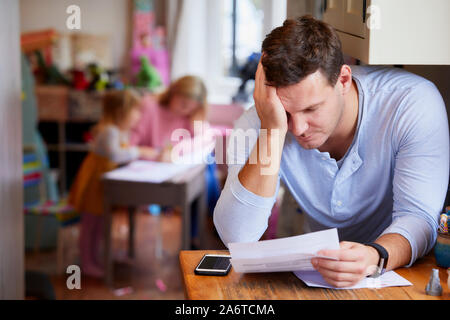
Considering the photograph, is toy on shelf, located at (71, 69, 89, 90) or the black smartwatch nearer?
the black smartwatch

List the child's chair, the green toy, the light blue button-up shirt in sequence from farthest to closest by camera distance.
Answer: the green toy, the child's chair, the light blue button-up shirt

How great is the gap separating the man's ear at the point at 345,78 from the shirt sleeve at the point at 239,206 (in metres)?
0.23

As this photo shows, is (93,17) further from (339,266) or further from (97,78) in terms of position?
(339,266)

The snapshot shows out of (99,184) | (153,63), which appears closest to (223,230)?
(99,184)

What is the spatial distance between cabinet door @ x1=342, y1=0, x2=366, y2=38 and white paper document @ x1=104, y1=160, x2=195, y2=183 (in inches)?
61.5

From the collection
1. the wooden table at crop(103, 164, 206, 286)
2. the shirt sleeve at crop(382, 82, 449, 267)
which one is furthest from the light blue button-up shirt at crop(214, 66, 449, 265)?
the wooden table at crop(103, 164, 206, 286)

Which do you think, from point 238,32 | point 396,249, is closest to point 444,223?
point 396,249

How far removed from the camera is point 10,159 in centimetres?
165

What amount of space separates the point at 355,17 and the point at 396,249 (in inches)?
20.7

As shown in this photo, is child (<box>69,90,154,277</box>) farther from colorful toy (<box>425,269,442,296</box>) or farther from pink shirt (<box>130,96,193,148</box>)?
colorful toy (<box>425,269,442,296</box>)

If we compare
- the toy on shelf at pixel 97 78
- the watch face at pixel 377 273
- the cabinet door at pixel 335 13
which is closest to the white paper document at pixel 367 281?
the watch face at pixel 377 273

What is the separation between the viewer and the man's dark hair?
45.6 inches

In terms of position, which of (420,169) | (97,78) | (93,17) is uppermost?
(93,17)

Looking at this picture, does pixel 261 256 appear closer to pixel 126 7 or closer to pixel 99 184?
pixel 99 184
